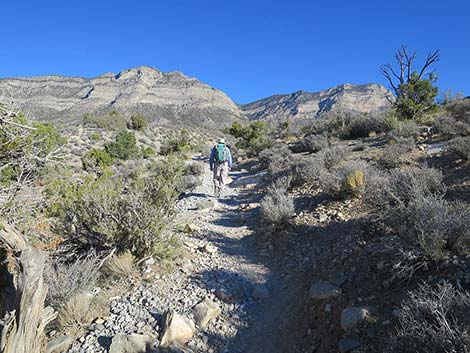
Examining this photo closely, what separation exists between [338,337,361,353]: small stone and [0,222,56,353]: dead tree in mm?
2734

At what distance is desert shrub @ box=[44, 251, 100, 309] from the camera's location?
11.3 ft

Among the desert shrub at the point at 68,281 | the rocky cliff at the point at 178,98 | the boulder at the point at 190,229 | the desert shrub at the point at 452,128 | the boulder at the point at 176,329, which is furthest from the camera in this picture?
the rocky cliff at the point at 178,98

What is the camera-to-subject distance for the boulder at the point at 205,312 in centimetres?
364

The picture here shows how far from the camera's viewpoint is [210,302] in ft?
A: 12.8

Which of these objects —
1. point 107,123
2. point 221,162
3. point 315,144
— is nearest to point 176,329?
point 221,162

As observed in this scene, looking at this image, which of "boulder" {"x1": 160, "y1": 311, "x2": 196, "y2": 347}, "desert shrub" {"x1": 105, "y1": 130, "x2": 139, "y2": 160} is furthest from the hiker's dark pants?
"desert shrub" {"x1": 105, "y1": 130, "x2": 139, "y2": 160}

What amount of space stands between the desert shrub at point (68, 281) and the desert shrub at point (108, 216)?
69 cm

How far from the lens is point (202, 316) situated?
3668mm

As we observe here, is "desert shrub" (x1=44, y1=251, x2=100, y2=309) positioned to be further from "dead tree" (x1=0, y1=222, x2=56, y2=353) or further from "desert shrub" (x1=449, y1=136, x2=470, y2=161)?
"desert shrub" (x1=449, y1=136, x2=470, y2=161)

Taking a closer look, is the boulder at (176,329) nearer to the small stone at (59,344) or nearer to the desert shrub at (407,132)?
the small stone at (59,344)

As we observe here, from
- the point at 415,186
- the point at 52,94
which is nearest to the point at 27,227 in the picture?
the point at 415,186

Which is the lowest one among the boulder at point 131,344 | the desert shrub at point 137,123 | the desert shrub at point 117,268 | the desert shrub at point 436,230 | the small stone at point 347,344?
the boulder at point 131,344

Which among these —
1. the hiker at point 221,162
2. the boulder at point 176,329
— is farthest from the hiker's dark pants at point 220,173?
the boulder at point 176,329

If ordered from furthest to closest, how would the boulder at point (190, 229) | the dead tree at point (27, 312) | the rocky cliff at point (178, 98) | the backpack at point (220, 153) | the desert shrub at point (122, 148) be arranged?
the rocky cliff at point (178, 98)
the desert shrub at point (122, 148)
the backpack at point (220, 153)
the boulder at point (190, 229)
the dead tree at point (27, 312)
